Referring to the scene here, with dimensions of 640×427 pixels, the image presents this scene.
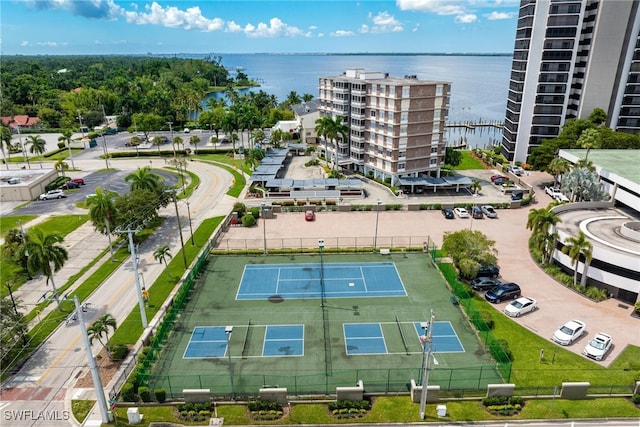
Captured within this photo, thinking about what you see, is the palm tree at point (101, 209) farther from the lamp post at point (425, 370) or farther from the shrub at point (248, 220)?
the lamp post at point (425, 370)

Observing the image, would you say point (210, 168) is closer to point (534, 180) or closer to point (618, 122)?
point (534, 180)

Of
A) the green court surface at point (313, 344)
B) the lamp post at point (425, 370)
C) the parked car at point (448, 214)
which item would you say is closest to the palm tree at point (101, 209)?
the green court surface at point (313, 344)

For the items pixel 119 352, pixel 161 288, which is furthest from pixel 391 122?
pixel 119 352

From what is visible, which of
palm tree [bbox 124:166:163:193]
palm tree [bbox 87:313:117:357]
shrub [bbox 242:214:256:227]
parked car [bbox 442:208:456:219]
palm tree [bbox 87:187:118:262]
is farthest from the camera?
parked car [bbox 442:208:456:219]

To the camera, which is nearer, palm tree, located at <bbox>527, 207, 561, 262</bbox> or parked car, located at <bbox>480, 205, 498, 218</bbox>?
palm tree, located at <bbox>527, 207, 561, 262</bbox>

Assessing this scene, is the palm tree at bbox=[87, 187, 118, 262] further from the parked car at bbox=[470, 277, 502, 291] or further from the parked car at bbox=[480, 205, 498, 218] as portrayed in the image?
the parked car at bbox=[480, 205, 498, 218]

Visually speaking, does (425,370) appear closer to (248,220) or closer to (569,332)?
(569,332)

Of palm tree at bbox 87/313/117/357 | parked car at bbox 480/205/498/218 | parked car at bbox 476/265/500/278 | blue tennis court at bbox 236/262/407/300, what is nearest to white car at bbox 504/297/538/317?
parked car at bbox 476/265/500/278

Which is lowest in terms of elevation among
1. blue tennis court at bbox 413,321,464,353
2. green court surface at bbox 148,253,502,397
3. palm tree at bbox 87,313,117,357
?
blue tennis court at bbox 413,321,464,353
